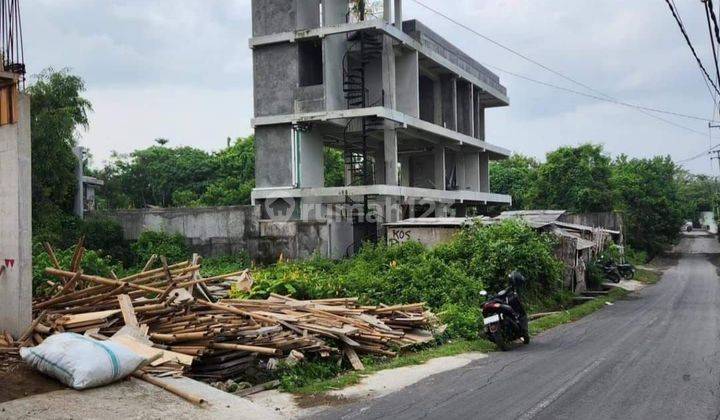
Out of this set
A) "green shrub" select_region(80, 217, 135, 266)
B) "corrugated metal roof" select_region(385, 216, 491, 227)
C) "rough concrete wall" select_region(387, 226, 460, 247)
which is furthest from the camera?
"green shrub" select_region(80, 217, 135, 266)

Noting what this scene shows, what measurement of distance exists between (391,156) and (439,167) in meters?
8.01

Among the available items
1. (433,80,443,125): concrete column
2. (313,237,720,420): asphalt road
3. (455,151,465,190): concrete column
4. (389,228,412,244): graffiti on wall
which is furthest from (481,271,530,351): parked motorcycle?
(455,151,465,190): concrete column

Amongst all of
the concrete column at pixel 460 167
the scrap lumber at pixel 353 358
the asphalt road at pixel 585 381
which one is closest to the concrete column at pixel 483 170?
the concrete column at pixel 460 167

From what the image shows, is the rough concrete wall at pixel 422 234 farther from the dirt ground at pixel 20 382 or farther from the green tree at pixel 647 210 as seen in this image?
the green tree at pixel 647 210

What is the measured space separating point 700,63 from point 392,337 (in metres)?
9.91

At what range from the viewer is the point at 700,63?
14.6 m

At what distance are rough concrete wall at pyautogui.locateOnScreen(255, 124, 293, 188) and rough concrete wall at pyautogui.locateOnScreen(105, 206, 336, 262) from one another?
3345 mm

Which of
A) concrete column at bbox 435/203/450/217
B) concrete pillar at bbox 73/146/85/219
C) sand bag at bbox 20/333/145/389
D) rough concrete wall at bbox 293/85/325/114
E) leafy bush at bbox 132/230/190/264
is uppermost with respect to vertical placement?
rough concrete wall at bbox 293/85/325/114

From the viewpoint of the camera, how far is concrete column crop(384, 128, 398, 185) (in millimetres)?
27875

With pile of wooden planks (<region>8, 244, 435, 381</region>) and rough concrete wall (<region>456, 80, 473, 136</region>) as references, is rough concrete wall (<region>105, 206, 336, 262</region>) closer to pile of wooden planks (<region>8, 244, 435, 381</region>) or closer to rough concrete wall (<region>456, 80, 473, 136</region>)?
pile of wooden planks (<region>8, 244, 435, 381</region>)

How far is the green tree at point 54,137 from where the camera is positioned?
2225 cm

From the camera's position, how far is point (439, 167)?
35.3m

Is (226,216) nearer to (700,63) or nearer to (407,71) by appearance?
(407,71)

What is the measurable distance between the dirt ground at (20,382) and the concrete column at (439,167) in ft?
94.7
